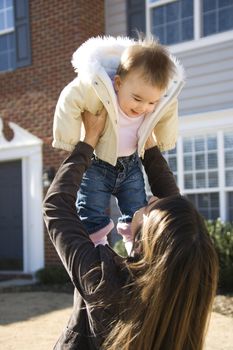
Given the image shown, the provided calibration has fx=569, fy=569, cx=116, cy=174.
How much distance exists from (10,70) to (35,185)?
221 cm

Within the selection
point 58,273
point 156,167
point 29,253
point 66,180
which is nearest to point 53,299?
point 58,273

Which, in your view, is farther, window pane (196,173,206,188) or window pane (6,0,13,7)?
window pane (6,0,13,7)

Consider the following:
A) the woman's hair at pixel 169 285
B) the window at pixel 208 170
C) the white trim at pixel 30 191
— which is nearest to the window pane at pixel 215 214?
the window at pixel 208 170

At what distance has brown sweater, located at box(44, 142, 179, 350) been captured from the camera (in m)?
1.84

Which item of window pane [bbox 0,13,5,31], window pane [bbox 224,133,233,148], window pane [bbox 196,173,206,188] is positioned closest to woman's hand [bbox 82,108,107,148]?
window pane [bbox 224,133,233,148]

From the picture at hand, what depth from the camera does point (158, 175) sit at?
267 cm

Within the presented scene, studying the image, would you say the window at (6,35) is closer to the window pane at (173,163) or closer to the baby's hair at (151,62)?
the window pane at (173,163)

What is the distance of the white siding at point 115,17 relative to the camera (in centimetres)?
968

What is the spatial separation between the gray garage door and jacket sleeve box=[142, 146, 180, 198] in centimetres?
796

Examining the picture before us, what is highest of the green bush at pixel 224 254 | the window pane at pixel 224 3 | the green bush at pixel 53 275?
the window pane at pixel 224 3

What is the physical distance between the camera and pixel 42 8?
9.96 m

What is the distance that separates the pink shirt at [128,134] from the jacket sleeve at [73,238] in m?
0.68

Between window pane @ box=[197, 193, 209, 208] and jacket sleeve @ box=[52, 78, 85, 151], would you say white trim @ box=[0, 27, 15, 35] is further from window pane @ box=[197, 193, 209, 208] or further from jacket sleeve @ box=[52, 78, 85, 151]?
jacket sleeve @ box=[52, 78, 85, 151]

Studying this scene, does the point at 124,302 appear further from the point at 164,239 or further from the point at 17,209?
the point at 17,209
